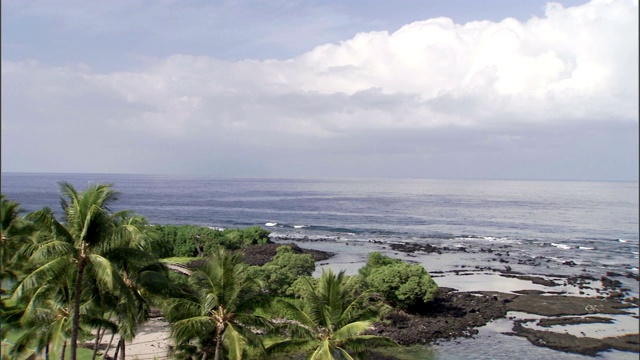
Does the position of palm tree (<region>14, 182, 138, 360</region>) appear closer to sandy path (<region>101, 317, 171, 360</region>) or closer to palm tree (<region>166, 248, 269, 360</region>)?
palm tree (<region>166, 248, 269, 360</region>)

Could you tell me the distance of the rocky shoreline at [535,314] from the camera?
128ft

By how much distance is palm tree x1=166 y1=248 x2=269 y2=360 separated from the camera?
2000cm

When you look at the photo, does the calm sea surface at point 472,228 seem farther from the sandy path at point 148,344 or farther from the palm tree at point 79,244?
the palm tree at point 79,244

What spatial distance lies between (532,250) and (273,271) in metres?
60.9

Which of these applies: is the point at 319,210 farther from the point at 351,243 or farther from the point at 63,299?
the point at 63,299

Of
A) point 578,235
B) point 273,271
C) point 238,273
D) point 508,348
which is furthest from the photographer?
point 578,235

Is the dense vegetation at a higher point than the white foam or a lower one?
higher

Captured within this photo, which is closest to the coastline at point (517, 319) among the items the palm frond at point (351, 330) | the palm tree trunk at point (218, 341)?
the palm tree trunk at point (218, 341)

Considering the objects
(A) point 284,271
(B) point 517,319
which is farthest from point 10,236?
(B) point 517,319

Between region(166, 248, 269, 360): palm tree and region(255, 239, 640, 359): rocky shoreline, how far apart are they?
13.0 m

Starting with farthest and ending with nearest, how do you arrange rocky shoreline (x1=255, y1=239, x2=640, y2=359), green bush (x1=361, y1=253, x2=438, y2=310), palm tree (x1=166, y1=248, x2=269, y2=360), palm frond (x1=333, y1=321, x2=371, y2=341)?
green bush (x1=361, y1=253, x2=438, y2=310) < rocky shoreline (x1=255, y1=239, x2=640, y2=359) < palm frond (x1=333, y1=321, x2=371, y2=341) < palm tree (x1=166, y1=248, x2=269, y2=360)

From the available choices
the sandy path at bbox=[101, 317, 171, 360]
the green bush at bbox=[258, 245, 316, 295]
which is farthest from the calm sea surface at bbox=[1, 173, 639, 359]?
the sandy path at bbox=[101, 317, 171, 360]

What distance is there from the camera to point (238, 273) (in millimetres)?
20969

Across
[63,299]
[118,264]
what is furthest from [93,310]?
[118,264]
